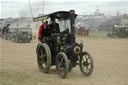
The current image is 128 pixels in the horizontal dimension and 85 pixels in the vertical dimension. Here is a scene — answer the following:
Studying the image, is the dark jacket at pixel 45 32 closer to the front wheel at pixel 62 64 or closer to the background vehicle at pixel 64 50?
the background vehicle at pixel 64 50

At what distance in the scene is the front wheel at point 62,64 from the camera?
720 centimetres

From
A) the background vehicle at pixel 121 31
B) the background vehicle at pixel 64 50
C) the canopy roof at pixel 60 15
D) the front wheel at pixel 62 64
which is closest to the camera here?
the front wheel at pixel 62 64

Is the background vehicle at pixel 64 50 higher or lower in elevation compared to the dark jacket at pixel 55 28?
lower

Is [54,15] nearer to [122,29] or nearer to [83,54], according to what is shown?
[83,54]

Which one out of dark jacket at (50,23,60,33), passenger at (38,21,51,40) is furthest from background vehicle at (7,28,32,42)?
dark jacket at (50,23,60,33)

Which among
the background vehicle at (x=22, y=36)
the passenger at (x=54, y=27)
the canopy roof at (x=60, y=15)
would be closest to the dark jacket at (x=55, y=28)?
the passenger at (x=54, y=27)

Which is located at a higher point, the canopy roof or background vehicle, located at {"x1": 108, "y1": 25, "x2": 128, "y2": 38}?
the canopy roof

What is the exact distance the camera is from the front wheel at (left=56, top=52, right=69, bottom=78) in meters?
7.20

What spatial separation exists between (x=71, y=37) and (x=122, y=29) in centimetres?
2610

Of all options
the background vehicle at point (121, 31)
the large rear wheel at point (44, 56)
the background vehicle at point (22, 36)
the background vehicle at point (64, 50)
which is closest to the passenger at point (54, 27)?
the background vehicle at point (64, 50)

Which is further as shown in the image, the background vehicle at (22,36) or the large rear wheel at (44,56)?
the background vehicle at (22,36)

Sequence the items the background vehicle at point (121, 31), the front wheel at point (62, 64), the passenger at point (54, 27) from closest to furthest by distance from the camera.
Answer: the front wheel at point (62, 64) → the passenger at point (54, 27) → the background vehicle at point (121, 31)

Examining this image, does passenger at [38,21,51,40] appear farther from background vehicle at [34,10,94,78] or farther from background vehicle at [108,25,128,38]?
background vehicle at [108,25,128,38]

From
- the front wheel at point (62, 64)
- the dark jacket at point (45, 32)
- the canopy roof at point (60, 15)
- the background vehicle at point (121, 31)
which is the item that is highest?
the canopy roof at point (60, 15)
